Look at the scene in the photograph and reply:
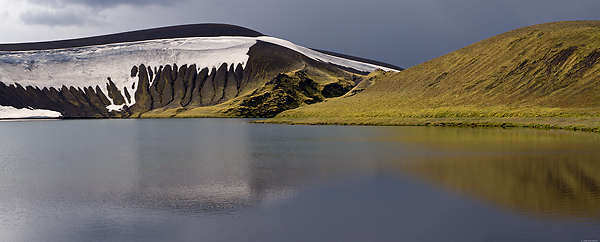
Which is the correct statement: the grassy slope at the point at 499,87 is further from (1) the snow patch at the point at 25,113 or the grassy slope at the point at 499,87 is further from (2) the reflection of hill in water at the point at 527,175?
(1) the snow patch at the point at 25,113

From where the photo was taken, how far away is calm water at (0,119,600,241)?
13555 mm

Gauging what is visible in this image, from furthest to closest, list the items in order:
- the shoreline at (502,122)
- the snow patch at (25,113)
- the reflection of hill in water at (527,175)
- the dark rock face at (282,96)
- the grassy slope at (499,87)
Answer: the snow patch at (25,113)
the dark rock face at (282,96)
the grassy slope at (499,87)
the shoreline at (502,122)
the reflection of hill in water at (527,175)

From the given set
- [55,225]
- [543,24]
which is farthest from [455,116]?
[55,225]

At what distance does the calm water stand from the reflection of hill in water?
0.06m

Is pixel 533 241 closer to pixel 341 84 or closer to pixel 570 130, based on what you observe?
pixel 570 130

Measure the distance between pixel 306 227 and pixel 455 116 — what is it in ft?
242

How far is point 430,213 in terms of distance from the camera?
50.6 ft

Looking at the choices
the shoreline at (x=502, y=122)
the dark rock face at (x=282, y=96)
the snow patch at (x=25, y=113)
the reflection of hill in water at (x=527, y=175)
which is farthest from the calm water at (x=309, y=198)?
the snow patch at (x=25, y=113)

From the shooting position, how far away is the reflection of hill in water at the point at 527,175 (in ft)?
53.2

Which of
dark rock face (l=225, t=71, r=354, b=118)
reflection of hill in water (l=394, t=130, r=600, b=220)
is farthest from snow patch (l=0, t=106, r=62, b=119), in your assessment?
reflection of hill in water (l=394, t=130, r=600, b=220)

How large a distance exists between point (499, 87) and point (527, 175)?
83.8m

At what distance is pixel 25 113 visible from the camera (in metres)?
194

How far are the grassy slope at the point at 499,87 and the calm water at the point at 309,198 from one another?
144 feet

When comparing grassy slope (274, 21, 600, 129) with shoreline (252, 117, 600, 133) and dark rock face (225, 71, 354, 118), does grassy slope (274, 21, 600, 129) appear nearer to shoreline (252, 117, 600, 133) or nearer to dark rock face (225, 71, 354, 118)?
shoreline (252, 117, 600, 133)
